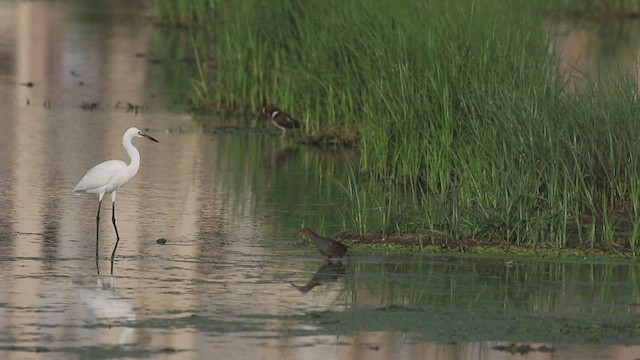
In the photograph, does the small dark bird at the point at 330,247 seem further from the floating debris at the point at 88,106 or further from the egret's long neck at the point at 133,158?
the floating debris at the point at 88,106

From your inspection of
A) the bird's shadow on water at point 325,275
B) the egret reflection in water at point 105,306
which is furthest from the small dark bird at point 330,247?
the egret reflection in water at point 105,306

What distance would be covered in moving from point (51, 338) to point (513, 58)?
681cm

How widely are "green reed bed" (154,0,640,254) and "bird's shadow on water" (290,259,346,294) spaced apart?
0.85 metres

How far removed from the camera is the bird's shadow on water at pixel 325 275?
32.6ft

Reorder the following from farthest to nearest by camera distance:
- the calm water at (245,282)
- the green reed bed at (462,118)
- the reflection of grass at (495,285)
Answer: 1. the green reed bed at (462,118)
2. the reflection of grass at (495,285)
3. the calm water at (245,282)

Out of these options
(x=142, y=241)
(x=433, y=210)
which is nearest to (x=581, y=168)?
(x=433, y=210)

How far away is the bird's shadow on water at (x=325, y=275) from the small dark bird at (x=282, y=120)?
803 cm

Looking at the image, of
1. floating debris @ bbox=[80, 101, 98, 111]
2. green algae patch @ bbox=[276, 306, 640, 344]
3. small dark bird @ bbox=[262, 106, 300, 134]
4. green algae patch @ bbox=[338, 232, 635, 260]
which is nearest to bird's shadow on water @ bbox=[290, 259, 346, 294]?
green algae patch @ bbox=[338, 232, 635, 260]

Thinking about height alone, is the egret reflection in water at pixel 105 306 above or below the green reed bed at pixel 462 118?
below

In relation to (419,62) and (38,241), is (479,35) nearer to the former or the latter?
(419,62)

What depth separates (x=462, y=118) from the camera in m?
14.1

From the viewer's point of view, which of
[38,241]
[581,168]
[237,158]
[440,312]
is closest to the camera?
[440,312]

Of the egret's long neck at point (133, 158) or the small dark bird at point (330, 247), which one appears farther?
the egret's long neck at point (133, 158)

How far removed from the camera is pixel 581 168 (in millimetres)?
12383
